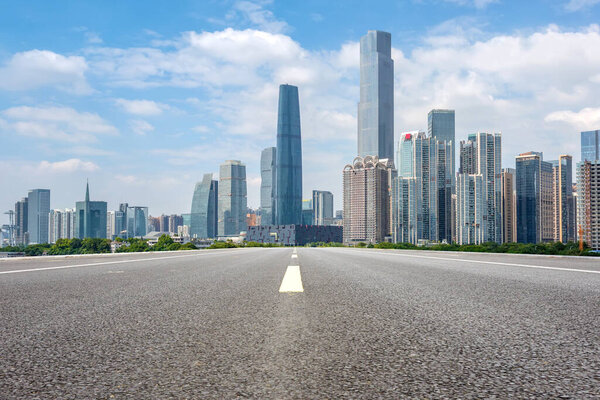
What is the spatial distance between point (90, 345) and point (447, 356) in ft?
7.23

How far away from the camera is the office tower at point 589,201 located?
465 ft

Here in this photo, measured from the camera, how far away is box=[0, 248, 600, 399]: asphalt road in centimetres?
216

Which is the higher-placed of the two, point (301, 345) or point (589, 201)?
point (589, 201)

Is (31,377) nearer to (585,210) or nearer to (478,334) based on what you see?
(478,334)

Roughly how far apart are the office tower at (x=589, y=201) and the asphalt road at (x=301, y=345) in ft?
519

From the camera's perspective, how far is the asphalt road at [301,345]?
2.16 meters

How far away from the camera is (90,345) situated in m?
3.00

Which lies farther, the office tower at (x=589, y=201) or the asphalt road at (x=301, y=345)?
the office tower at (x=589, y=201)

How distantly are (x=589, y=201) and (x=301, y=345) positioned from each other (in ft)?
540

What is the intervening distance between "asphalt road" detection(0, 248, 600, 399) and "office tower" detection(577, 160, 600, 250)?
519ft

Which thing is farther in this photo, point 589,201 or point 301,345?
point 589,201

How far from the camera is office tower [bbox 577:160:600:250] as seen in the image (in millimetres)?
141750

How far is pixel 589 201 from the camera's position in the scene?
142375mm

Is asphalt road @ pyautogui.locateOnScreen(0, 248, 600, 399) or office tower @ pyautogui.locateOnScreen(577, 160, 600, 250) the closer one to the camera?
asphalt road @ pyautogui.locateOnScreen(0, 248, 600, 399)
